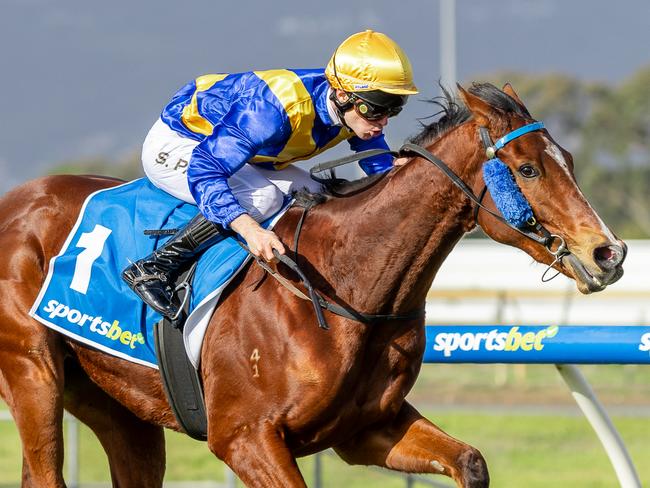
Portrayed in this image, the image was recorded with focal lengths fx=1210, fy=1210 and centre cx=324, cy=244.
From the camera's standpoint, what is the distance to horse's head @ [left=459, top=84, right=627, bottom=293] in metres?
3.22

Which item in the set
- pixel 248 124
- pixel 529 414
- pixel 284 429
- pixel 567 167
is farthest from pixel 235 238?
pixel 529 414

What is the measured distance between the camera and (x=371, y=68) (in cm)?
365

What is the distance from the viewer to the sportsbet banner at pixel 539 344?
4.19 m

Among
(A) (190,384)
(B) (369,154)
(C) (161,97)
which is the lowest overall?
(C) (161,97)

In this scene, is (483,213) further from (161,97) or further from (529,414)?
(161,97)

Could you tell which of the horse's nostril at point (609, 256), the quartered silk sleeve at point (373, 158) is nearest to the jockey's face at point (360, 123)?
the quartered silk sleeve at point (373, 158)

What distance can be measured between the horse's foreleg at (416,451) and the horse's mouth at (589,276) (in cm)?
76

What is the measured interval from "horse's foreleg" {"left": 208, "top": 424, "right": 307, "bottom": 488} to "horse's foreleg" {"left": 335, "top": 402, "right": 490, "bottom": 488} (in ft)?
1.09

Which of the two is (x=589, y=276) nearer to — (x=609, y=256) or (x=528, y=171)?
(x=609, y=256)

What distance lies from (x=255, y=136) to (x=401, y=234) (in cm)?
54

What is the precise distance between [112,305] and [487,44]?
41916 mm

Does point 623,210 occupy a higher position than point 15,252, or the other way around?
point 15,252

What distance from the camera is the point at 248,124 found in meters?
3.70

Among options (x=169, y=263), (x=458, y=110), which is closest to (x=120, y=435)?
(x=169, y=263)
